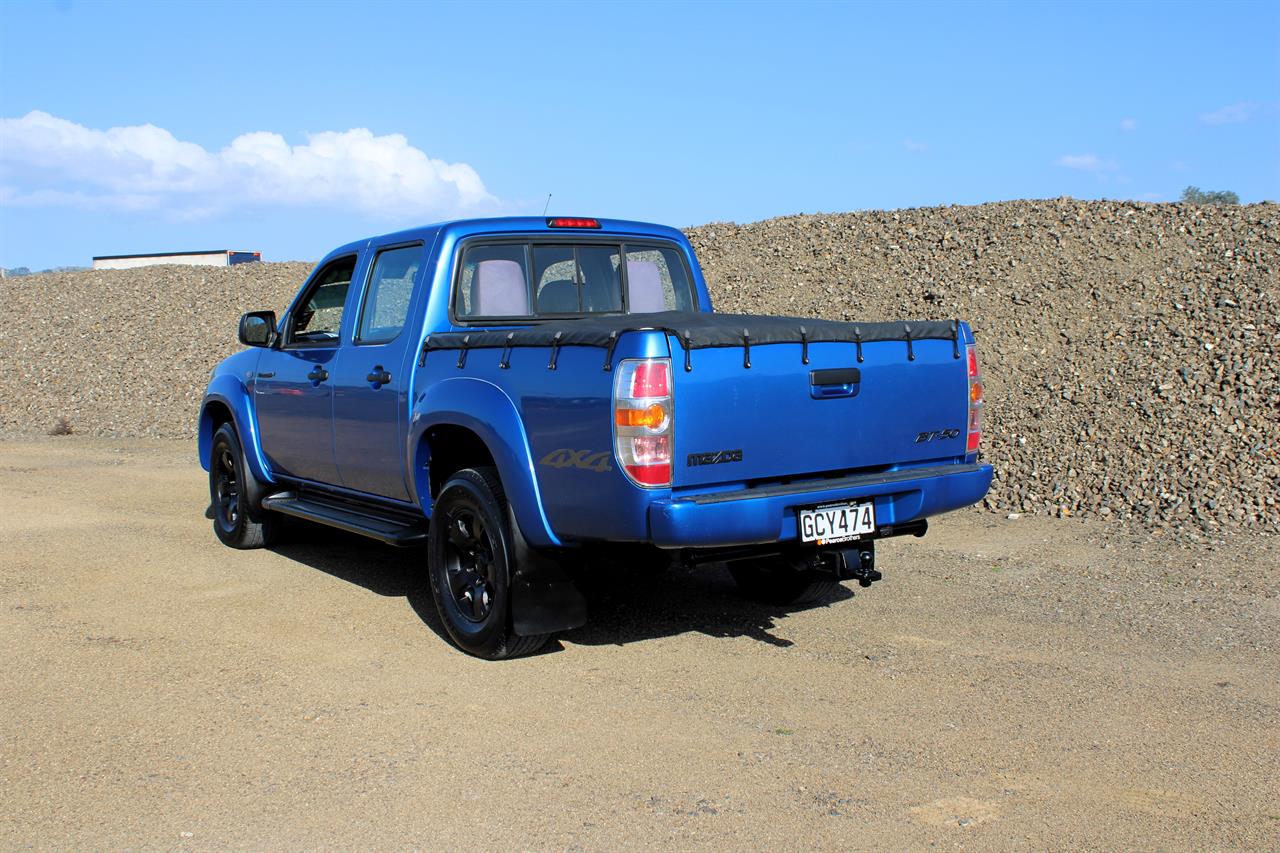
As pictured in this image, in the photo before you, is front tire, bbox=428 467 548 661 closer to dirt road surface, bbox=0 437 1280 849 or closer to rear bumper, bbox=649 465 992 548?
dirt road surface, bbox=0 437 1280 849

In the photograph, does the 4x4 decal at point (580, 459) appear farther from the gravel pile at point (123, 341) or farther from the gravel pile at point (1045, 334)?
the gravel pile at point (123, 341)

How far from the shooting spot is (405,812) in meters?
3.98

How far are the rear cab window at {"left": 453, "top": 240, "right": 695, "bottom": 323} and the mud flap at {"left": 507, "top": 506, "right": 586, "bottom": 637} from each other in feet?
4.76

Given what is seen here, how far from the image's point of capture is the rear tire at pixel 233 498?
330 inches

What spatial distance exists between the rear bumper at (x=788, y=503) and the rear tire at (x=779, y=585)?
1181 millimetres

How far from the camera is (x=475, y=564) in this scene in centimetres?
596

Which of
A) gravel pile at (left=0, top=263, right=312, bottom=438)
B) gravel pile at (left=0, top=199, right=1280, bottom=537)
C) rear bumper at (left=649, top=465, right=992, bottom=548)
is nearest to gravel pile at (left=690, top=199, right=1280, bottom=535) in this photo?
gravel pile at (left=0, top=199, right=1280, bottom=537)

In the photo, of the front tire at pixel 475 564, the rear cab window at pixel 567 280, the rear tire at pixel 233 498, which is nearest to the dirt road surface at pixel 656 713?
the front tire at pixel 475 564

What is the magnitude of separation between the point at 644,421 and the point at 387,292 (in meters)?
2.66

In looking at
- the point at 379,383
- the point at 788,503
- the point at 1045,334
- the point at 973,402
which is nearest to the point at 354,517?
the point at 379,383

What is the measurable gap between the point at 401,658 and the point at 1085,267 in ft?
40.2

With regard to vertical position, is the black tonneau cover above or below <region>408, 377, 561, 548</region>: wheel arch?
above

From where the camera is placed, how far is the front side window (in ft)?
24.3

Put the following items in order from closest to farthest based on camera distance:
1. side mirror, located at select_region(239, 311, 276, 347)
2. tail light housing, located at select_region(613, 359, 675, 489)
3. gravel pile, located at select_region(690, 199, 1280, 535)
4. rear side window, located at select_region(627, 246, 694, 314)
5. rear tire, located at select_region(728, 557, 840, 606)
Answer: tail light housing, located at select_region(613, 359, 675, 489)
rear tire, located at select_region(728, 557, 840, 606)
rear side window, located at select_region(627, 246, 694, 314)
side mirror, located at select_region(239, 311, 276, 347)
gravel pile, located at select_region(690, 199, 1280, 535)
